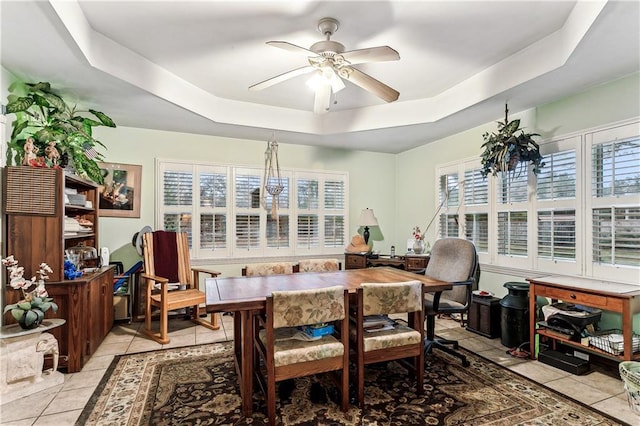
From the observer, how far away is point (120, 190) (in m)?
4.27

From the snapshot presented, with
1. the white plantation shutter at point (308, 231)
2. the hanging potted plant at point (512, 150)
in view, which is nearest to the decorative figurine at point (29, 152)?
the white plantation shutter at point (308, 231)

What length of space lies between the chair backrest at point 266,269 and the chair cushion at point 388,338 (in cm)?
104

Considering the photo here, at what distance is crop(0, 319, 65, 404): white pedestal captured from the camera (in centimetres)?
236

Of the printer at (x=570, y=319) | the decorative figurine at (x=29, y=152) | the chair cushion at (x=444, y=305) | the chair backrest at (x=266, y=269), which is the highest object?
the decorative figurine at (x=29, y=152)

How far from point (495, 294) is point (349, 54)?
3.37m

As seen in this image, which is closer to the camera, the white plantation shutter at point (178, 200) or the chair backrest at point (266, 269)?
the chair backrest at point (266, 269)

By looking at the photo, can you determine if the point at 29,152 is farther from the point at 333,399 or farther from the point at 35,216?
the point at 333,399

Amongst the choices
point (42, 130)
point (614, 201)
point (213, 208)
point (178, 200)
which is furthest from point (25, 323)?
point (614, 201)

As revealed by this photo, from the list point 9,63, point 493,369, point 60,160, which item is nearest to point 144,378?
point 60,160

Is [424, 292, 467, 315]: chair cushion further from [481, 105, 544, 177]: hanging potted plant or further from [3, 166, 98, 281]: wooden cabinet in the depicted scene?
→ [3, 166, 98, 281]: wooden cabinet

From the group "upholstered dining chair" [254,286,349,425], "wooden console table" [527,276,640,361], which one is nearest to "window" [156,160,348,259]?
"upholstered dining chair" [254,286,349,425]

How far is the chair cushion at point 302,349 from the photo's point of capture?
207 cm

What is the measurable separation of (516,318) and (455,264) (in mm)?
826

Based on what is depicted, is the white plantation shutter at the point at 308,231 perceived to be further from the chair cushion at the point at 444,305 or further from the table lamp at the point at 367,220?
the chair cushion at the point at 444,305
